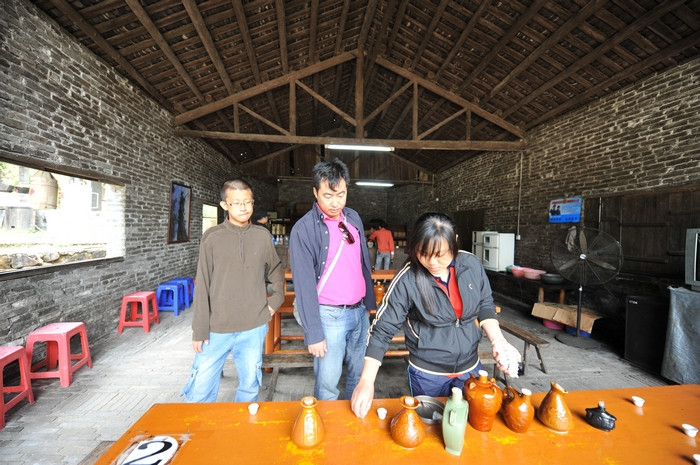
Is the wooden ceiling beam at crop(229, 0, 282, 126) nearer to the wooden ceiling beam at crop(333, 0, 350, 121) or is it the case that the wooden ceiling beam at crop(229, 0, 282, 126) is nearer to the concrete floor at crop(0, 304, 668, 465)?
the wooden ceiling beam at crop(333, 0, 350, 121)

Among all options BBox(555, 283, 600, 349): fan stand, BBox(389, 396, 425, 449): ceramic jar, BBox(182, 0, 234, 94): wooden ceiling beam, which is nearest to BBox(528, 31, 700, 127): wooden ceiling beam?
BBox(555, 283, 600, 349): fan stand

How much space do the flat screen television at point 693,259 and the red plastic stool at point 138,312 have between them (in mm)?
7124

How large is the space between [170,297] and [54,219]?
237 centimetres

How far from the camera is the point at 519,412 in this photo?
1146mm

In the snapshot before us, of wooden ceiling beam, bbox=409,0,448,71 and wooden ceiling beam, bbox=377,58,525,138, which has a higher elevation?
wooden ceiling beam, bbox=409,0,448,71

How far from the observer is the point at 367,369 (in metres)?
1.34

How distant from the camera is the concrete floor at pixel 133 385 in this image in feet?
7.77

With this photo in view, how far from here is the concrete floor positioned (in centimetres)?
237

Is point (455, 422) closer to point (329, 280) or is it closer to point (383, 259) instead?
point (329, 280)

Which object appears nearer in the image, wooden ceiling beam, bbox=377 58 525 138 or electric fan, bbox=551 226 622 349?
electric fan, bbox=551 226 622 349

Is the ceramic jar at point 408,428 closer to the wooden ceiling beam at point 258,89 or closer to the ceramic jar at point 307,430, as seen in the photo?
the ceramic jar at point 307,430

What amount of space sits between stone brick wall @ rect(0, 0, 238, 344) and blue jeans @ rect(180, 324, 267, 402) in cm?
275

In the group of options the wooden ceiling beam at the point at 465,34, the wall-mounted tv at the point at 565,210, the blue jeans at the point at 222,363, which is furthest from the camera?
the wall-mounted tv at the point at 565,210

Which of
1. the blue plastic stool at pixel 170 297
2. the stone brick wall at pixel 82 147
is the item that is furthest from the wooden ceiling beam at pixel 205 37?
the blue plastic stool at pixel 170 297
